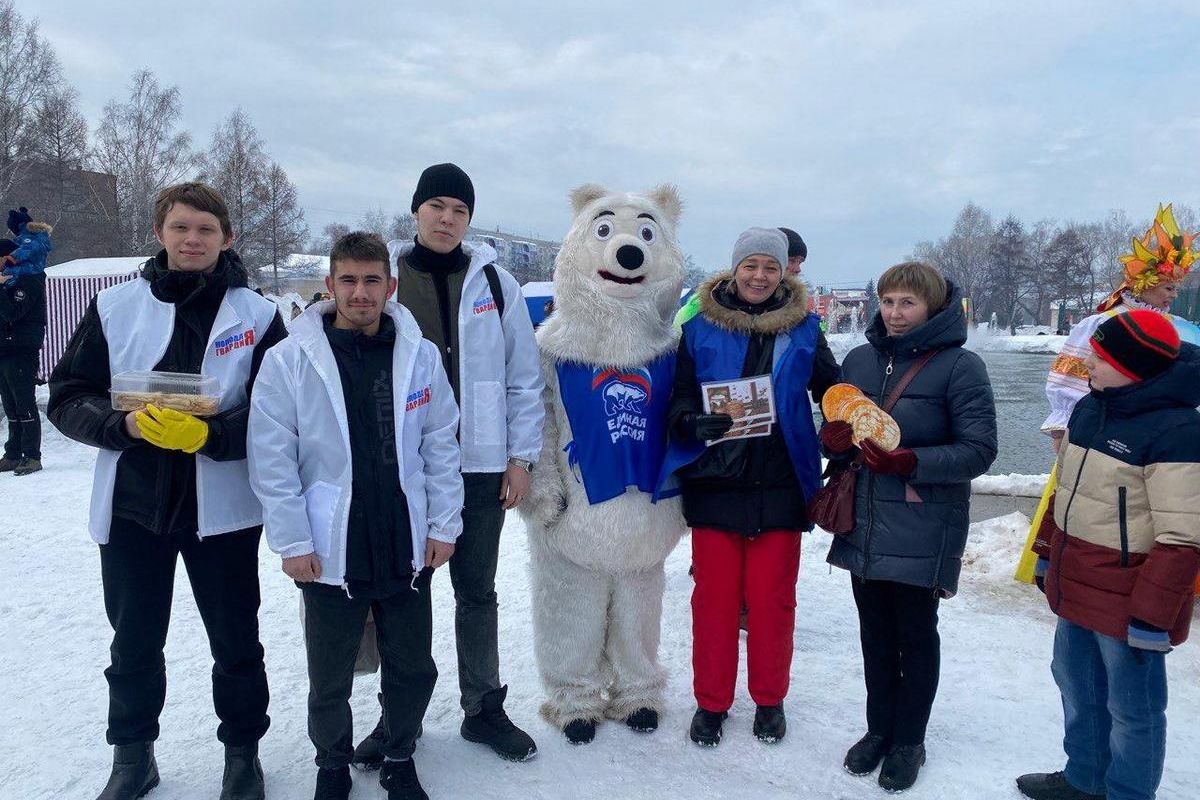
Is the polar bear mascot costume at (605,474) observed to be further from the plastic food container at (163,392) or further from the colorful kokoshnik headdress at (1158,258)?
the colorful kokoshnik headdress at (1158,258)

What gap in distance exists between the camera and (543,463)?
302 cm

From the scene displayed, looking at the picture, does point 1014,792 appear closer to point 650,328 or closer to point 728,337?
point 728,337

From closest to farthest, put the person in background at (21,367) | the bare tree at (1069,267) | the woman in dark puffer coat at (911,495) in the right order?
the woman in dark puffer coat at (911,495), the person in background at (21,367), the bare tree at (1069,267)

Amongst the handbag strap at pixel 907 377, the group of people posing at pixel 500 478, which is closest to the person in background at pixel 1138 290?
the group of people posing at pixel 500 478

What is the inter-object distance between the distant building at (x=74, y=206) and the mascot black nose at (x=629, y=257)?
29.0 metres

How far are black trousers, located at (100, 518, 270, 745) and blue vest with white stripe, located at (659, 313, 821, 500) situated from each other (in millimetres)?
1595

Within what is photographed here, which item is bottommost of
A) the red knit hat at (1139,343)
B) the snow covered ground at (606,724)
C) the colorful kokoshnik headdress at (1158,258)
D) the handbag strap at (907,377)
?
the snow covered ground at (606,724)

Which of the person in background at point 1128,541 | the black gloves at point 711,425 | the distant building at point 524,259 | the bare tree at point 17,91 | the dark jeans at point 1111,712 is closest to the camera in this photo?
the person in background at point 1128,541

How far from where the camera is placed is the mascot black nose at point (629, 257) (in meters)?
2.96

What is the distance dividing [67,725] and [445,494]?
1.94 meters

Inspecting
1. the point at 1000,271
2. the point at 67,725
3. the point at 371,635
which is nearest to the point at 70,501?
the point at 67,725

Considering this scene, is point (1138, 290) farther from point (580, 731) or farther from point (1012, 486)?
point (580, 731)

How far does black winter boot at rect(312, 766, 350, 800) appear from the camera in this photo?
2.49 metres

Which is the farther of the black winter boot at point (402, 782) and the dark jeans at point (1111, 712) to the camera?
the black winter boot at point (402, 782)
